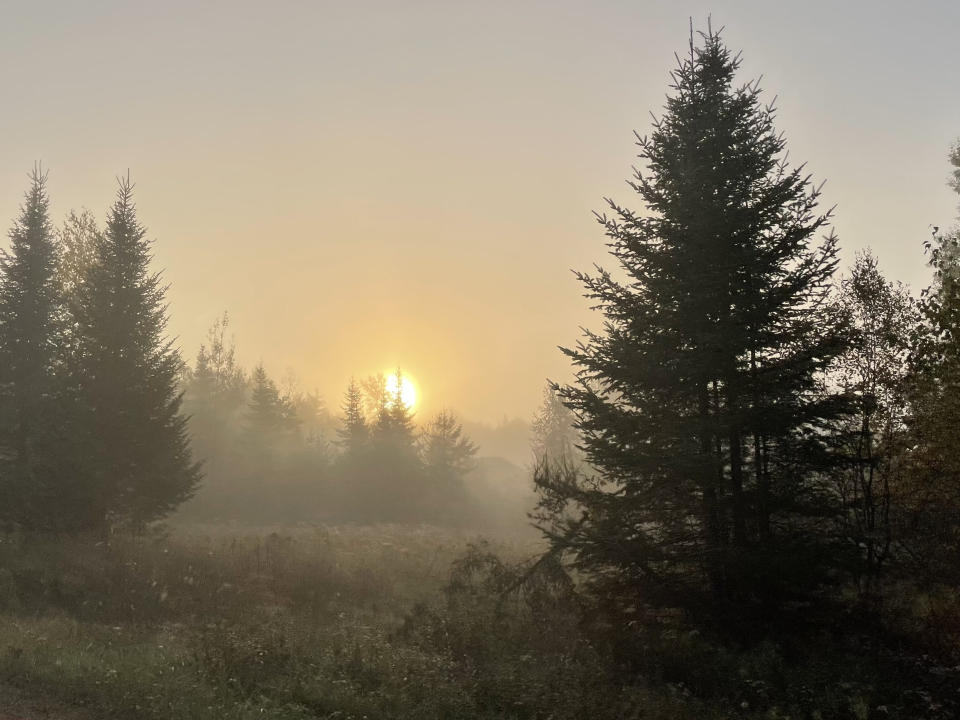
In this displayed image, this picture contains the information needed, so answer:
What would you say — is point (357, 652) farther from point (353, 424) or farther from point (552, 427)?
point (552, 427)

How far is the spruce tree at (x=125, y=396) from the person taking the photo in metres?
19.9

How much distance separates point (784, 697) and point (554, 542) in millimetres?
4676

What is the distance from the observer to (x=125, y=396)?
20453 mm

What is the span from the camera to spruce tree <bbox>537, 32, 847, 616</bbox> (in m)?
11.8

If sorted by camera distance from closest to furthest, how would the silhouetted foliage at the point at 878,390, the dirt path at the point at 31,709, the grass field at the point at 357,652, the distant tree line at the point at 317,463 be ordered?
the dirt path at the point at 31,709 → the grass field at the point at 357,652 → the silhouetted foliage at the point at 878,390 → the distant tree line at the point at 317,463

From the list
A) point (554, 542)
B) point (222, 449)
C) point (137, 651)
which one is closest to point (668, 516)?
point (554, 542)

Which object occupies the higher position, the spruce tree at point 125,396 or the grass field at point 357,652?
the spruce tree at point 125,396

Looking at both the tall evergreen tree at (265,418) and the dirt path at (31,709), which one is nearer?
the dirt path at (31,709)

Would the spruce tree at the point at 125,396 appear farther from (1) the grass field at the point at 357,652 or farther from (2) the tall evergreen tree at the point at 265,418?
(2) the tall evergreen tree at the point at 265,418

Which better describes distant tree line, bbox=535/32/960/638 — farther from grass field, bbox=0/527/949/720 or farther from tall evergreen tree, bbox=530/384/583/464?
tall evergreen tree, bbox=530/384/583/464

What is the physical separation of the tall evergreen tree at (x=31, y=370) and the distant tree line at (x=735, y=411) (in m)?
16.3

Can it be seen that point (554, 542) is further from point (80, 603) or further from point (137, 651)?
point (80, 603)

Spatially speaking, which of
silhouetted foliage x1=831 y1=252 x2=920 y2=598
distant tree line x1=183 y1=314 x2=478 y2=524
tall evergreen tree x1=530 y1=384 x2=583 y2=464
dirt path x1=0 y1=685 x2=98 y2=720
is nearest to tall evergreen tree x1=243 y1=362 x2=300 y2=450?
distant tree line x1=183 y1=314 x2=478 y2=524

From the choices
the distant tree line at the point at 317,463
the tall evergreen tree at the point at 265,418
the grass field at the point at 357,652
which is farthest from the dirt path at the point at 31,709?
the tall evergreen tree at the point at 265,418
